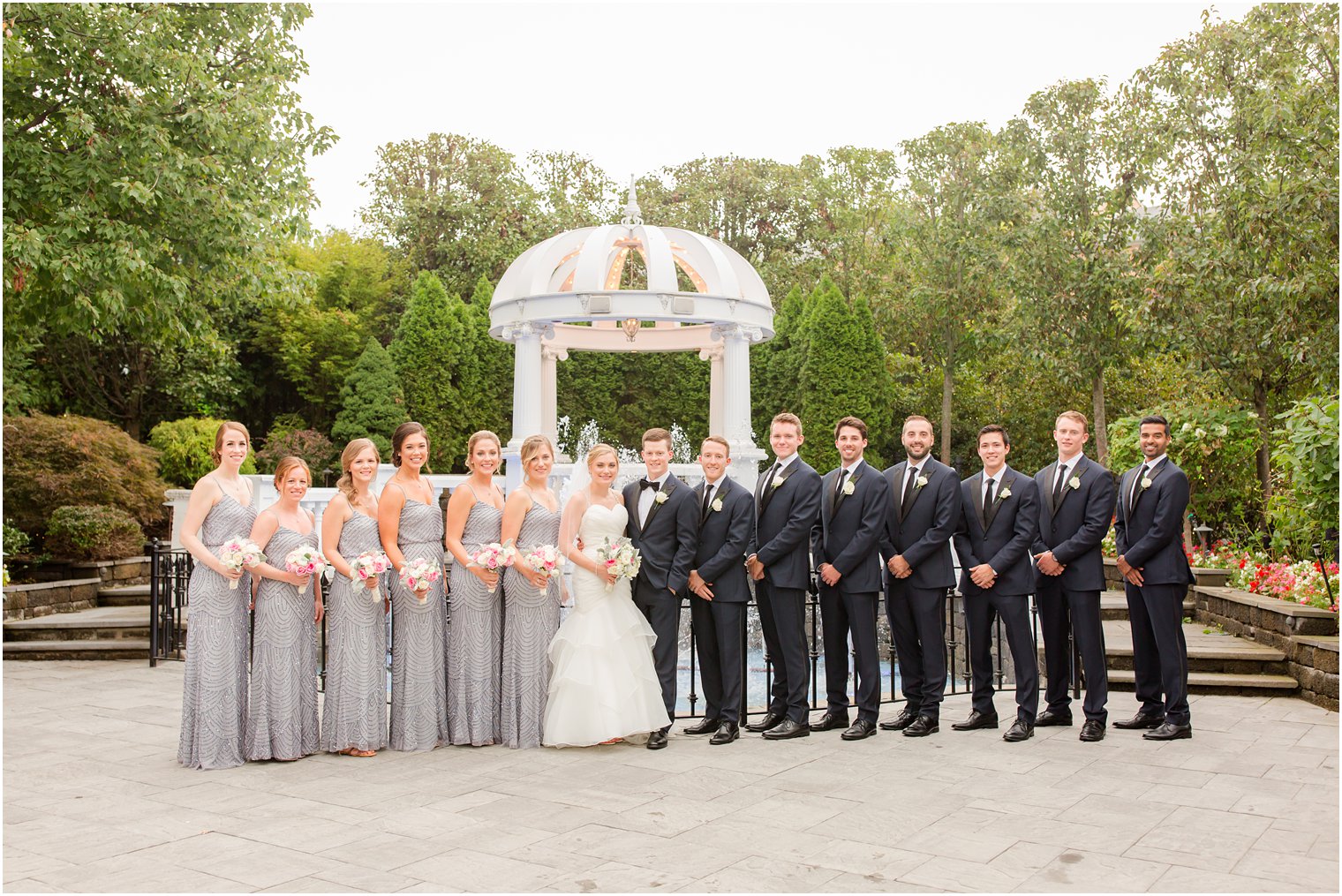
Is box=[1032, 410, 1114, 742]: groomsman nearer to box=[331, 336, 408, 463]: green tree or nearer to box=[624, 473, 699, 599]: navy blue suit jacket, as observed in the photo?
box=[624, 473, 699, 599]: navy blue suit jacket

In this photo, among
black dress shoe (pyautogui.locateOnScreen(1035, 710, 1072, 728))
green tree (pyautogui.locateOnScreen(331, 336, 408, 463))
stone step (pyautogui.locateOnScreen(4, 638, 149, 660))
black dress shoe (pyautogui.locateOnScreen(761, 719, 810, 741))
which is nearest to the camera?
black dress shoe (pyautogui.locateOnScreen(761, 719, 810, 741))

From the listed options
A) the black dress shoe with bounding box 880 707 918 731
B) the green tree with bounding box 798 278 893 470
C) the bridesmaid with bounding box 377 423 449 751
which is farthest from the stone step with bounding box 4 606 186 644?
the green tree with bounding box 798 278 893 470

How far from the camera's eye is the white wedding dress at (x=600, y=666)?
667 cm

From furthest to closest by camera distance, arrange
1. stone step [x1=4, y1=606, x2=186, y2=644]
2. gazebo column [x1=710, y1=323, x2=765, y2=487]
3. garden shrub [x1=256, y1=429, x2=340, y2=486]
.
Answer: garden shrub [x1=256, y1=429, x2=340, y2=486] < gazebo column [x1=710, y1=323, x2=765, y2=487] < stone step [x1=4, y1=606, x2=186, y2=644]

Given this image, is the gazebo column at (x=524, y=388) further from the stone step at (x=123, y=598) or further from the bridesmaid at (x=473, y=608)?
the bridesmaid at (x=473, y=608)

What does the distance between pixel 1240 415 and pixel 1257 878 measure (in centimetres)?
920

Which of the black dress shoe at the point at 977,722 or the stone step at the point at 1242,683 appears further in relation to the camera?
the stone step at the point at 1242,683

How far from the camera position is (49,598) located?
1198 centimetres

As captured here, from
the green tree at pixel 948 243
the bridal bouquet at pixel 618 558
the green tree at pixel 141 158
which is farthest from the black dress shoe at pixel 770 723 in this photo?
the green tree at pixel 948 243

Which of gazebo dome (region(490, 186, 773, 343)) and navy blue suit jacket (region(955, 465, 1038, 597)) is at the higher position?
gazebo dome (region(490, 186, 773, 343))

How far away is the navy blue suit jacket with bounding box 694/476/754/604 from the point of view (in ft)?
22.6

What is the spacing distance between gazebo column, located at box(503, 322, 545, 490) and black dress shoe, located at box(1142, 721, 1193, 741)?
10080 millimetres

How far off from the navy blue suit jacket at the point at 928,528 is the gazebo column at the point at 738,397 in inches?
342

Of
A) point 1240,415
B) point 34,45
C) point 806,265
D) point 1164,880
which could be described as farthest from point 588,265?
point 806,265
